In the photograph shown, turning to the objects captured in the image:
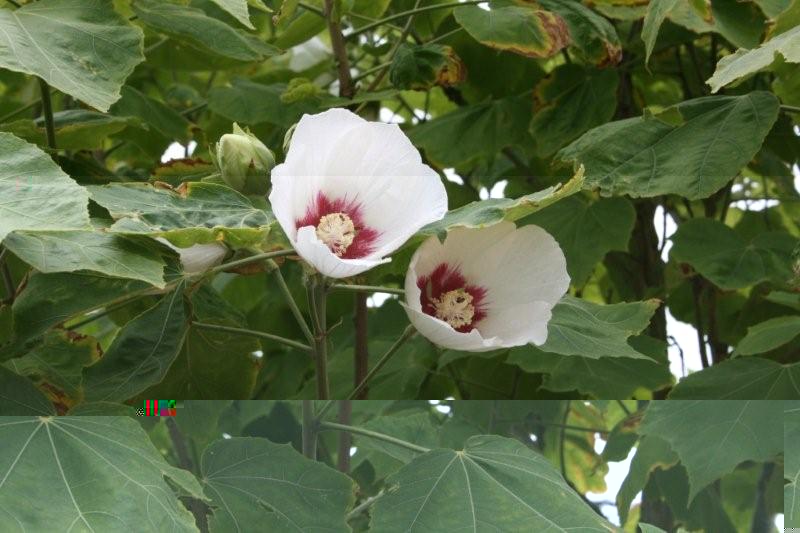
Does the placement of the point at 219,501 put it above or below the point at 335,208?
below

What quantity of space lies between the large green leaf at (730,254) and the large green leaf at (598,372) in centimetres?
9

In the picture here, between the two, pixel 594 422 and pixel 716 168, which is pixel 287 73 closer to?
pixel 716 168

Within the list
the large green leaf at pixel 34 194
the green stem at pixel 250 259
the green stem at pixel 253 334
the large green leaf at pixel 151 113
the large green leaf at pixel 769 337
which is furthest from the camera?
the large green leaf at pixel 151 113

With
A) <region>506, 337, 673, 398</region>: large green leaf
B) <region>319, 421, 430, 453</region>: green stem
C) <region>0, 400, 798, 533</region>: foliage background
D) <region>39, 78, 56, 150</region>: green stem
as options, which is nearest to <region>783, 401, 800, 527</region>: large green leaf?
<region>0, 400, 798, 533</region>: foliage background

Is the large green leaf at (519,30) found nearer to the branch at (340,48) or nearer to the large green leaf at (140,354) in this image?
the branch at (340,48)

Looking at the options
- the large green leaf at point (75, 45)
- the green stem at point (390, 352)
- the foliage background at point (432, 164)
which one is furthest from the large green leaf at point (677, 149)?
the large green leaf at point (75, 45)

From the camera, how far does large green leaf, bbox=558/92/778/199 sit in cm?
88

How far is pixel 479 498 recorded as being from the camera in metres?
0.67

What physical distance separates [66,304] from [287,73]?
734 millimetres

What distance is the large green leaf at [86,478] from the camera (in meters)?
0.59

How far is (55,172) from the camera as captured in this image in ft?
1.98

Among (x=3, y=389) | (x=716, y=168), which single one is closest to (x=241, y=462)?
(x=3, y=389)

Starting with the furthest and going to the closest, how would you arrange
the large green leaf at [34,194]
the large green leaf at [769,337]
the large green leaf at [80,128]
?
the large green leaf at [769,337]
the large green leaf at [80,128]
the large green leaf at [34,194]

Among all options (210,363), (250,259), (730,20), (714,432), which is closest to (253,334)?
(210,363)
